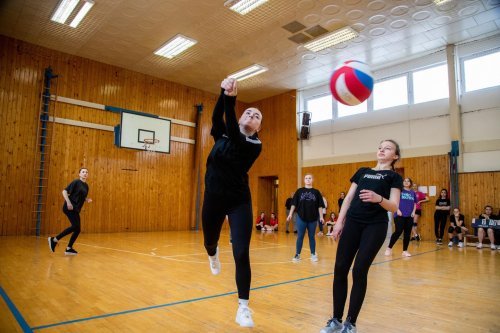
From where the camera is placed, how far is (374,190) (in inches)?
106

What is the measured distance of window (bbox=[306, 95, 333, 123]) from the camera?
14500 mm

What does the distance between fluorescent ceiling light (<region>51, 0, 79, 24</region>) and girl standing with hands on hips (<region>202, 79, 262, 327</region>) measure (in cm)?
830

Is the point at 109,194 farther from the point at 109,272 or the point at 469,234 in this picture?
the point at 469,234

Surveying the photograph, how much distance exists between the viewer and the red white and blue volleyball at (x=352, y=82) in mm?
3125

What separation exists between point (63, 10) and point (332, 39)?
7.77 meters

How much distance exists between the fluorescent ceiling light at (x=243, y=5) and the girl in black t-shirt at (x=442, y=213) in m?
7.81

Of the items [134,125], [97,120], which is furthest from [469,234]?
[97,120]

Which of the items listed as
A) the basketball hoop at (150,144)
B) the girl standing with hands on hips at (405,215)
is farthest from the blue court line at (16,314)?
the basketball hoop at (150,144)

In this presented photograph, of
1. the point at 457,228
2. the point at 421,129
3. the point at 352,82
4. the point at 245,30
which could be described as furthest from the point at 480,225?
the point at 245,30

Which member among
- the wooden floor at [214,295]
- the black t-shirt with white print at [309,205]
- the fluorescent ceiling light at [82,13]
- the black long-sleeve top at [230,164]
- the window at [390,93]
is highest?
the fluorescent ceiling light at [82,13]

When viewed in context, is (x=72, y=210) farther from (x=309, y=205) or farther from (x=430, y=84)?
(x=430, y=84)

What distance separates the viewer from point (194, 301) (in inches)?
139

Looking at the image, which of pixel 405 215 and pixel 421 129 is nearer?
pixel 405 215

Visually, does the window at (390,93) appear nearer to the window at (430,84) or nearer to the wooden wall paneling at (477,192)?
the window at (430,84)
